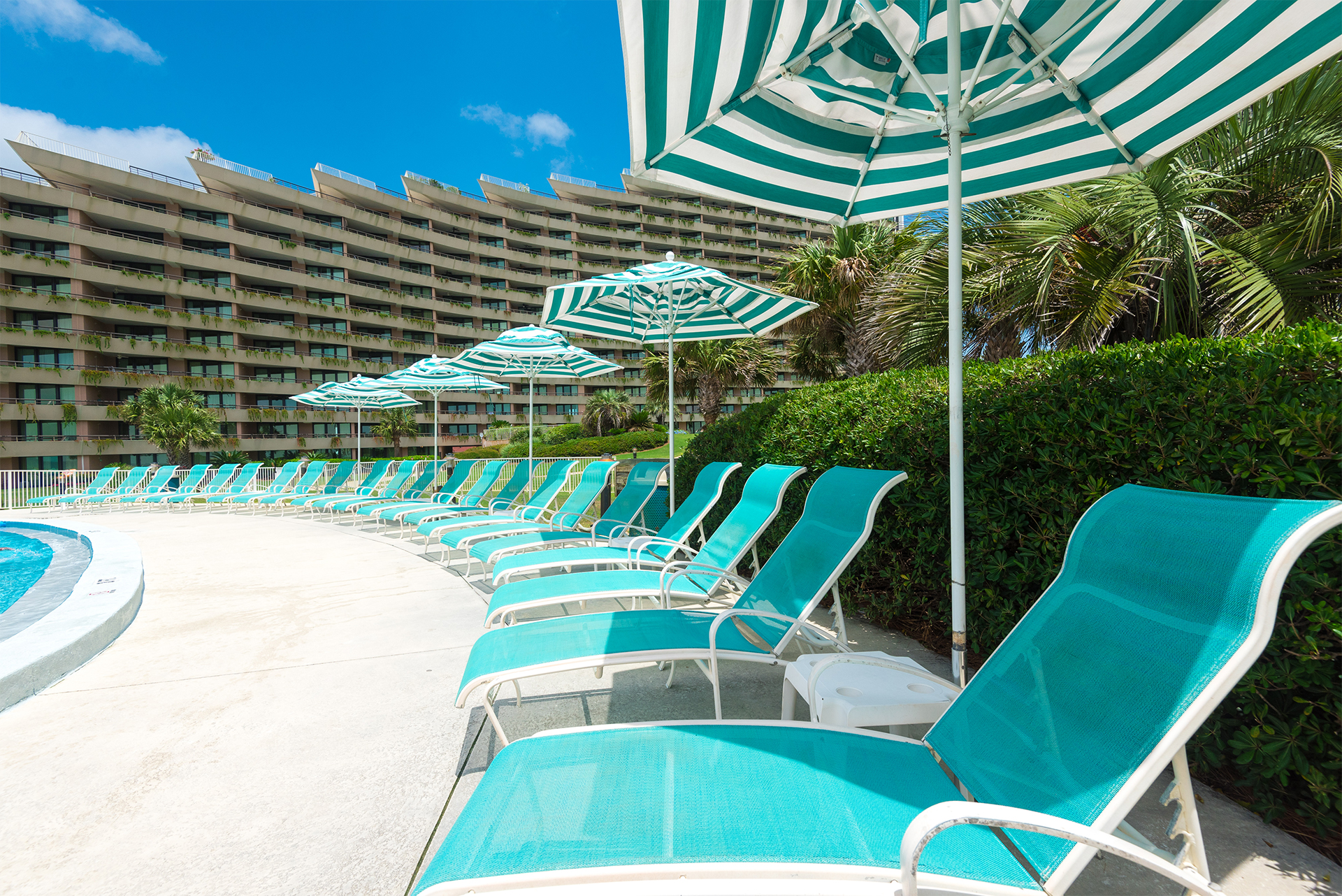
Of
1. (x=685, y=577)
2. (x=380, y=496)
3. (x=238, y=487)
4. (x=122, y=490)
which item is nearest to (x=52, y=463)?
(x=122, y=490)

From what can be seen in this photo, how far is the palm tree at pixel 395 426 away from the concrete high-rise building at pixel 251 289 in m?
1.06

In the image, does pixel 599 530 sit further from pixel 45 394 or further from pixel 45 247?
pixel 45 247

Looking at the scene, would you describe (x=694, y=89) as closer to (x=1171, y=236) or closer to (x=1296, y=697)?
(x=1296, y=697)

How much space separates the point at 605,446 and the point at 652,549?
1192 inches

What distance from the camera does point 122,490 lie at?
1622 cm

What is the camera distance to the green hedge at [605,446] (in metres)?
33.7

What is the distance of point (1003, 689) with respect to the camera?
1.64 metres

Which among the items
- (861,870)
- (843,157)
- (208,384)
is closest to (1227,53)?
(843,157)

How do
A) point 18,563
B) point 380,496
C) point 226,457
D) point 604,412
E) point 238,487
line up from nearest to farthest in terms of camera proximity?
point 18,563, point 380,496, point 238,487, point 226,457, point 604,412

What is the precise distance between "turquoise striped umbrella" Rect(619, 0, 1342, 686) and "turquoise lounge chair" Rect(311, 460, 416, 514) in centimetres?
879

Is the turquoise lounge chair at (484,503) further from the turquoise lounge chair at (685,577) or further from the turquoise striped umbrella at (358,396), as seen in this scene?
the turquoise striped umbrella at (358,396)

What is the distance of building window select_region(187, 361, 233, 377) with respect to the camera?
37688 mm

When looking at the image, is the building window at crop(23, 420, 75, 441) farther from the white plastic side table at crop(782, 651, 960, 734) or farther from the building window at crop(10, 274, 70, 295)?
the white plastic side table at crop(782, 651, 960, 734)

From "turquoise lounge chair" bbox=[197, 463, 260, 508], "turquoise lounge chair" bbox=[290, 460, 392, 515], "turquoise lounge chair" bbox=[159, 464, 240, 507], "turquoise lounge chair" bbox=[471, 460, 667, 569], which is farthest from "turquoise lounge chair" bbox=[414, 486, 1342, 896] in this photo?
"turquoise lounge chair" bbox=[159, 464, 240, 507]
